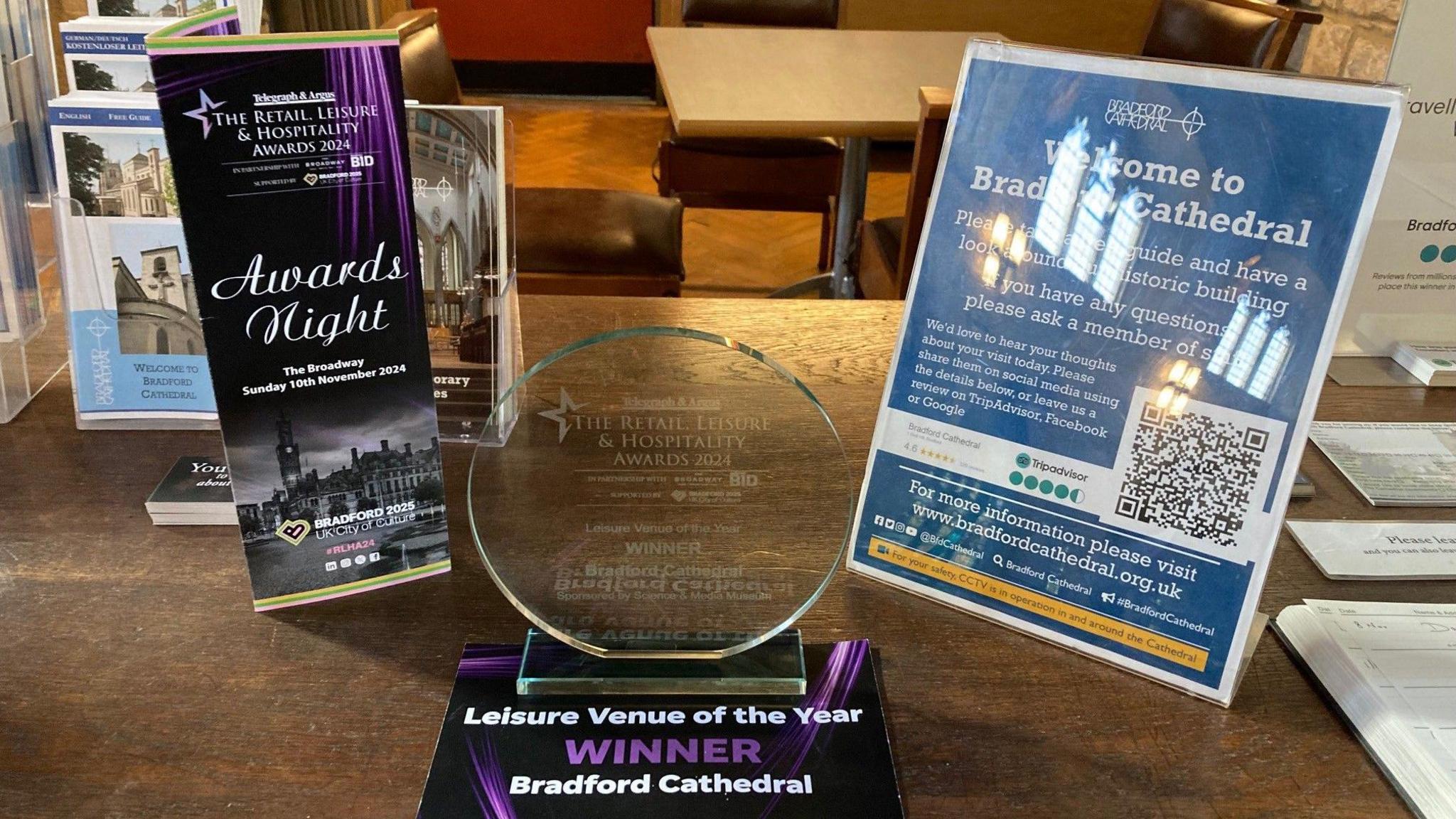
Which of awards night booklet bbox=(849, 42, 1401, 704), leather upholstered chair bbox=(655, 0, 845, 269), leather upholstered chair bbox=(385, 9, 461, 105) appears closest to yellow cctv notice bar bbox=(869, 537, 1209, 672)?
awards night booklet bbox=(849, 42, 1401, 704)

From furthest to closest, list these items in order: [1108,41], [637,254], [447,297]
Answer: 1. [1108,41]
2. [637,254]
3. [447,297]

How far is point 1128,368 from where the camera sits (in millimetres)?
705

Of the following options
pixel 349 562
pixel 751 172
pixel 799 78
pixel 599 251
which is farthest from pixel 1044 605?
pixel 751 172

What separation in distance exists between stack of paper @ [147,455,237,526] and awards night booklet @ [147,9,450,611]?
13 cm

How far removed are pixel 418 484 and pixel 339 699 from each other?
15cm

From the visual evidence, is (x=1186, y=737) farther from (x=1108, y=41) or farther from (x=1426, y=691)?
(x=1108, y=41)

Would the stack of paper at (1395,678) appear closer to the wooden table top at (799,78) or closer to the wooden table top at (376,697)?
the wooden table top at (376,697)

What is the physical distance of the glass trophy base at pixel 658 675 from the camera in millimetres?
676

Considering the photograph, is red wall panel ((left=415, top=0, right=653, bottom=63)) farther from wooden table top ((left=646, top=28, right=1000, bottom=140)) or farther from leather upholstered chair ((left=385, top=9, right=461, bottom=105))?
leather upholstered chair ((left=385, top=9, right=461, bottom=105))

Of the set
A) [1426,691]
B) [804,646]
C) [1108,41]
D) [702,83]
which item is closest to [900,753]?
[804,646]

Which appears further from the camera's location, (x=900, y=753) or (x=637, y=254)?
(x=637, y=254)

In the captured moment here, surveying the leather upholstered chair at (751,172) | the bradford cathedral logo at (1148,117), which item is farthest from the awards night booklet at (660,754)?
the leather upholstered chair at (751,172)

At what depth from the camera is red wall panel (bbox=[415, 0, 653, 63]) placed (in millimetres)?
4984

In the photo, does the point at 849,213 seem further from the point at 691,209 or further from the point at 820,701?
the point at 820,701
